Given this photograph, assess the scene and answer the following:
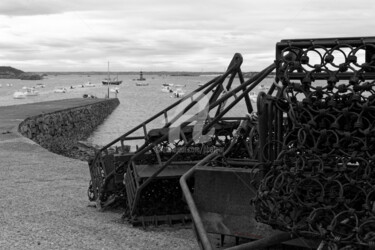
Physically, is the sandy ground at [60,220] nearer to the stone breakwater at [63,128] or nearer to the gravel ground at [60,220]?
the gravel ground at [60,220]

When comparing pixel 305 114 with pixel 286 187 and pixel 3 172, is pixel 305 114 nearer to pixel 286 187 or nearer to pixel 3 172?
pixel 286 187

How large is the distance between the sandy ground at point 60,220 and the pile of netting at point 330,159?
10.4 ft

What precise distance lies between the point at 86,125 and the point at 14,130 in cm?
1881

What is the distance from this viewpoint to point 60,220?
7863 millimetres

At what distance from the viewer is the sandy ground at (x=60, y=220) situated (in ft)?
22.0

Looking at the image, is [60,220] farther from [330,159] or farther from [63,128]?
[63,128]

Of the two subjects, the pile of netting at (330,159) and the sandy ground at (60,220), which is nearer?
the pile of netting at (330,159)

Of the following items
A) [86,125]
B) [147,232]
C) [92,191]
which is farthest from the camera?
[86,125]

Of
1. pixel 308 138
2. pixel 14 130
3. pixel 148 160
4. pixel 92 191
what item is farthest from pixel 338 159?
pixel 14 130

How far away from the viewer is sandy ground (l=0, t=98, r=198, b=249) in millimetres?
6691

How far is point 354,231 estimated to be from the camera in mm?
3395

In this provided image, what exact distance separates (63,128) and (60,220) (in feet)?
79.1

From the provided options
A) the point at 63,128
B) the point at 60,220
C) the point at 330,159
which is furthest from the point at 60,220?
the point at 63,128

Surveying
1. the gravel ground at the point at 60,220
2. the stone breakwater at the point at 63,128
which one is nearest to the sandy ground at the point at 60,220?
the gravel ground at the point at 60,220
